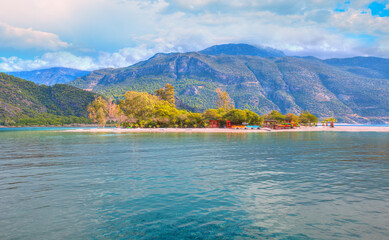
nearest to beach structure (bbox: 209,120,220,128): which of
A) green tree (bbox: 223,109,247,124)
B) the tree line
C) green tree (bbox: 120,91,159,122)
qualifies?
the tree line

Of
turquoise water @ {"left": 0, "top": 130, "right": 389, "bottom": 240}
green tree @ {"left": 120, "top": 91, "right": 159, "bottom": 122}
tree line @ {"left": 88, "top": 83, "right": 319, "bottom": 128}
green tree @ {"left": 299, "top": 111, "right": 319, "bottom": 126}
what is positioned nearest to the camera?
turquoise water @ {"left": 0, "top": 130, "right": 389, "bottom": 240}

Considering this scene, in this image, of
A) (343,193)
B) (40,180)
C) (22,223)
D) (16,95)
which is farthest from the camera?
(16,95)

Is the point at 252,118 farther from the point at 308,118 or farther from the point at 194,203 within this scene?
the point at 194,203

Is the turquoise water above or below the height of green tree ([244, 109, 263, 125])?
below

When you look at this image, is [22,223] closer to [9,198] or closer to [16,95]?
[9,198]

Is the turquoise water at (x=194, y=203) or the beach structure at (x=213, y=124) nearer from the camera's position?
the turquoise water at (x=194, y=203)

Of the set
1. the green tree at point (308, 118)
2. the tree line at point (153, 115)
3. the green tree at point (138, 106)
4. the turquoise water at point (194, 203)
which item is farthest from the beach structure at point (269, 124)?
the turquoise water at point (194, 203)

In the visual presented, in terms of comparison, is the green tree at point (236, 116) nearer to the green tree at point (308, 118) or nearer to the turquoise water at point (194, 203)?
the green tree at point (308, 118)

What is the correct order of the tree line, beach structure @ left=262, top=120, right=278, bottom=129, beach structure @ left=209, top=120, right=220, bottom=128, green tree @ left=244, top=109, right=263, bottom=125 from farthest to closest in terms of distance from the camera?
beach structure @ left=262, top=120, right=278, bottom=129 < green tree @ left=244, top=109, right=263, bottom=125 < beach structure @ left=209, top=120, right=220, bottom=128 < the tree line

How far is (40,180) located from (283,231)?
15.8 metres

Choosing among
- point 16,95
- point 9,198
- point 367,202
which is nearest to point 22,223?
point 9,198

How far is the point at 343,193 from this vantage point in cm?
1433

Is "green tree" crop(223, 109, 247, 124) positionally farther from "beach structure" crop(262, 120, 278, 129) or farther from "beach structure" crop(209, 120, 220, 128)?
"beach structure" crop(262, 120, 278, 129)

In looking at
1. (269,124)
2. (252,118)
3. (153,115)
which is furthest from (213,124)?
(153,115)
